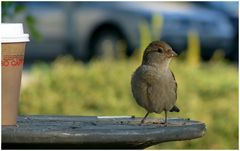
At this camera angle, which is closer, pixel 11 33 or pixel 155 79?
pixel 11 33

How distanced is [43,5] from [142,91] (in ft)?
39.3

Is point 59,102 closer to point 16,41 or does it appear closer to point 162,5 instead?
point 16,41

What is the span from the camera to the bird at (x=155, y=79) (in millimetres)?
3924

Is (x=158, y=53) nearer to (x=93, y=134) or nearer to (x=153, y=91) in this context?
(x=153, y=91)

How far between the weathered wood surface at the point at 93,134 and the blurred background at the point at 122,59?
6.48ft

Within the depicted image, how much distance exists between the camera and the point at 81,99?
822 centimetres

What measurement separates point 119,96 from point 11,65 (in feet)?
15.5

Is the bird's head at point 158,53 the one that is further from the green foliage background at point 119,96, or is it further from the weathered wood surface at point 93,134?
the green foliage background at point 119,96

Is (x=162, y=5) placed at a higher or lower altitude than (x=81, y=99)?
higher

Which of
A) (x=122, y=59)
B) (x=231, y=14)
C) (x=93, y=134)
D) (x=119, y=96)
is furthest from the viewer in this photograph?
(x=231, y=14)

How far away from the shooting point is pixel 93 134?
11.4ft

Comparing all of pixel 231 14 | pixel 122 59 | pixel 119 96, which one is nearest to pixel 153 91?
pixel 119 96

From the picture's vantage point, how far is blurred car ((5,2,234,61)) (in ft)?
49.6

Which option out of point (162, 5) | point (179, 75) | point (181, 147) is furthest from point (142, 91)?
point (162, 5)
